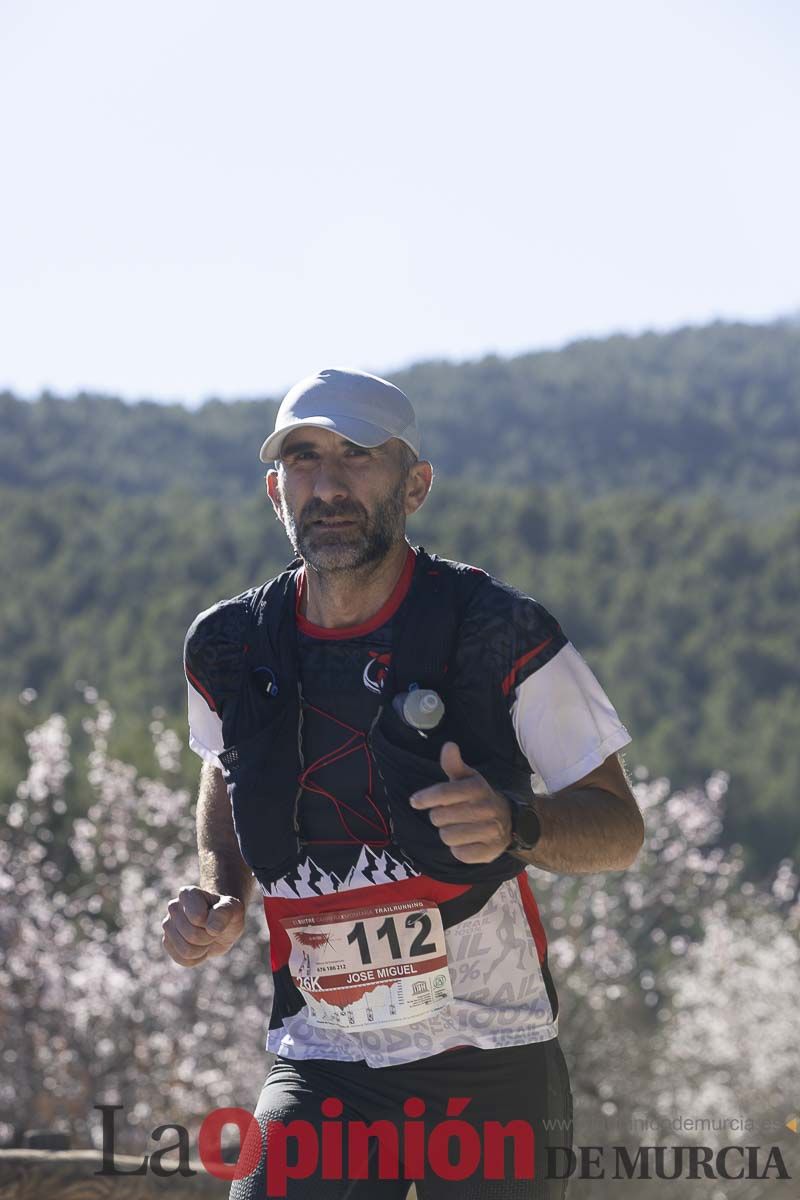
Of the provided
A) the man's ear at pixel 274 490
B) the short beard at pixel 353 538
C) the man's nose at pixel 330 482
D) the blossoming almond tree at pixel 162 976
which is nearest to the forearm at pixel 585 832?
the short beard at pixel 353 538

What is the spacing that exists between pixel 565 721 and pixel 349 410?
64cm

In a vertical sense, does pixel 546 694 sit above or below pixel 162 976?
above

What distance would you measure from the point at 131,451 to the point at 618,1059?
7153 cm

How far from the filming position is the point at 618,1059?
41.5 feet

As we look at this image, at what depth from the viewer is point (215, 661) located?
2.84 metres

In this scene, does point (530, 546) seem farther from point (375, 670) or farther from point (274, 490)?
point (375, 670)

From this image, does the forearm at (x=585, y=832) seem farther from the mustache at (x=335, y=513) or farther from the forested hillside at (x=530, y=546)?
the forested hillside at (x=530, y=546)

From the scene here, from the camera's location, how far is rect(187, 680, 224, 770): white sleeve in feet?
9.45

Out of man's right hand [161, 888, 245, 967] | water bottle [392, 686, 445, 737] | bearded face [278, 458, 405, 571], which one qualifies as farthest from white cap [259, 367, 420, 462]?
man's right hand [161, 888, 245, 967]

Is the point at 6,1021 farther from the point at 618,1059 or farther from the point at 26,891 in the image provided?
the point at 618,1059

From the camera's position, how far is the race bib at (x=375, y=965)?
253cm

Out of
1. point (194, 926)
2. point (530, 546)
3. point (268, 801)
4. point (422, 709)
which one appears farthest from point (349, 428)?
point (530, 546)

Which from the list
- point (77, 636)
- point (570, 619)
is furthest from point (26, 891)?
point (570, 619)

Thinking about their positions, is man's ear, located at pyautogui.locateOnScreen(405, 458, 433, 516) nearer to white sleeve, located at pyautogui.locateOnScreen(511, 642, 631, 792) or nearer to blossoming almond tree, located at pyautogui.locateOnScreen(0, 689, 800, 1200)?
white sleeve, located at pyautogui.locateOnScreen(511, 642, 631, 792)
